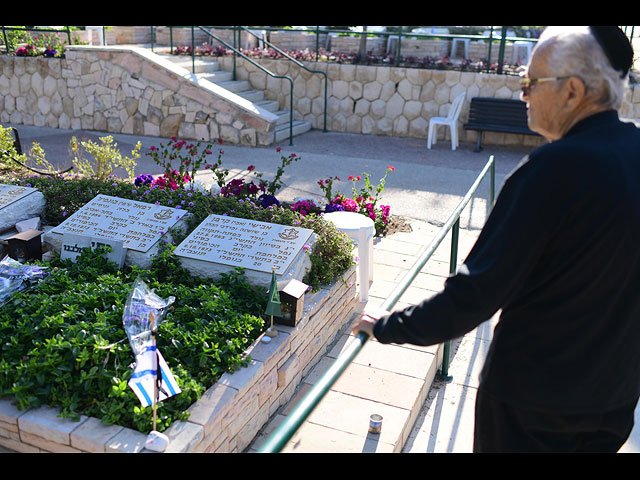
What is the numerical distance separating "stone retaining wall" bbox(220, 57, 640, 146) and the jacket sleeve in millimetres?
9674

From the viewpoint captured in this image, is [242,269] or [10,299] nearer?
[10,299]

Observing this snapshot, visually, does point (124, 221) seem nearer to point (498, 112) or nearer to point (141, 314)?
point (141, 314)

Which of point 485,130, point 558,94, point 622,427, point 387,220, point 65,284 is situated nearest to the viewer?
point 558,94

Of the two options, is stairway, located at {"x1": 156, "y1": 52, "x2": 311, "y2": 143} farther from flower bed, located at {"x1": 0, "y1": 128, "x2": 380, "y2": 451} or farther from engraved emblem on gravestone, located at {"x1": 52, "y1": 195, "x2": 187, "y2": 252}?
flower bed, located at {"x1": 0, "y1": 128, "x2": 380, "y2": 451}

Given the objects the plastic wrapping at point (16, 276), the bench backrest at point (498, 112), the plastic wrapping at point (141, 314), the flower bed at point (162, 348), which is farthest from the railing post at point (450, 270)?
the bench backrest at point (498, 112)

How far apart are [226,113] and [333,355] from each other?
708cm

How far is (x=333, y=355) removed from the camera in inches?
163

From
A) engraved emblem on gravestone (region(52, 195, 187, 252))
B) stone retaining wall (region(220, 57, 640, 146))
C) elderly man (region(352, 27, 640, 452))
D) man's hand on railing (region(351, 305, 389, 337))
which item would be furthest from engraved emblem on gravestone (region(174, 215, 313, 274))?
stone retaining wall (region(220, 57, 640, 146))

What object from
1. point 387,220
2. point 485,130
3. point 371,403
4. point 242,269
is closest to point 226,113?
point 485,130

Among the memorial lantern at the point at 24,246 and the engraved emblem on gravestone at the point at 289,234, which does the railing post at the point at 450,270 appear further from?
the memorial lantern at the point at 24,246

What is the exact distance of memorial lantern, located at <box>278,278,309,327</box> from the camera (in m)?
3.65

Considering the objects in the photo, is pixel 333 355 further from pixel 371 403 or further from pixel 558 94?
pixel 558 94

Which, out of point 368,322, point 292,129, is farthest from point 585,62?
point 292,129
